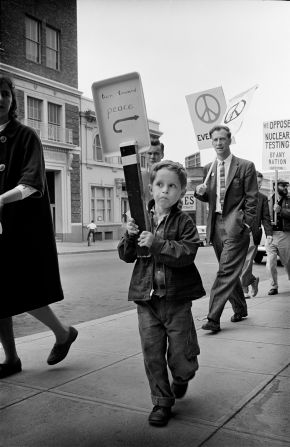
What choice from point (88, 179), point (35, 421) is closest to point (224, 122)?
point (88, 179)

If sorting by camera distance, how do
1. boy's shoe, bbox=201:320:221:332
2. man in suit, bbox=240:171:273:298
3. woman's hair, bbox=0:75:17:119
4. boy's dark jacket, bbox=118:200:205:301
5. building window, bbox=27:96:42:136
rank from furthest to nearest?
man in suit, bbox=240:171:273:298, boy's shoe, bbox=201:320:221:332, building window, bbox=27:96:42:136, woman's hair, bbox=0:75:17:119, boy's dark jacket, bbox=118:200:205:301

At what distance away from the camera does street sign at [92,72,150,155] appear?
2.13m

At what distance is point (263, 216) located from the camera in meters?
6.98

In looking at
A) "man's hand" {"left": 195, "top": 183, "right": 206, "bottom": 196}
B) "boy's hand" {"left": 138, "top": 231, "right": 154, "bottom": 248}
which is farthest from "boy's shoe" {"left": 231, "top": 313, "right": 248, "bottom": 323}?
"boy's hand" {"left": 138, "top": 231, "right": 154, "bottom": 248}

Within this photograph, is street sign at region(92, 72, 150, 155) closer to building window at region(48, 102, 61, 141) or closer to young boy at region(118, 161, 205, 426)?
young boy at region(118, 161, 205, 426)

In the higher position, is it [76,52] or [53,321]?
[76,52]

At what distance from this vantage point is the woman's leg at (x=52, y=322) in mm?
3215

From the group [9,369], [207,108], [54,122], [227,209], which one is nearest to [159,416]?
[9,369]

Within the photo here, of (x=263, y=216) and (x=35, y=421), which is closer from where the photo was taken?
(x=35, y=421)

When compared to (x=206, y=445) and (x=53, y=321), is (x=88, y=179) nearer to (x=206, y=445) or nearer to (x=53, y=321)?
(x=53, y=321)

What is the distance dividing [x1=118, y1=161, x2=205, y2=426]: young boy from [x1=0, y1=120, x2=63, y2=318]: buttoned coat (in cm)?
70

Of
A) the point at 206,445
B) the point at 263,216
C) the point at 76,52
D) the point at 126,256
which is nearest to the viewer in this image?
the point at 206,445

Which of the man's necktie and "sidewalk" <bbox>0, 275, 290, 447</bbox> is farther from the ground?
the man's necktie

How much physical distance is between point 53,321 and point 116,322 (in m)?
1.56
